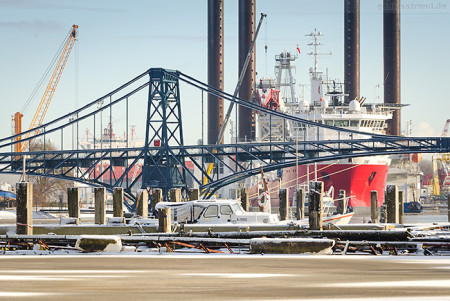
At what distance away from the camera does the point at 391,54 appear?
128750mm

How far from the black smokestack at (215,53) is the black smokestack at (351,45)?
64.8 feet

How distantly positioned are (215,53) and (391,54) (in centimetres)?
2776

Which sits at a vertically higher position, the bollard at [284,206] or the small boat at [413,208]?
the bollard at [284,206]

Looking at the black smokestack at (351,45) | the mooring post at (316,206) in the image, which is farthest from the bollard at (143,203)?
the black smokestack at (351,45)

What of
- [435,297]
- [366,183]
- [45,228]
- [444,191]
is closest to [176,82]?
[366,183]

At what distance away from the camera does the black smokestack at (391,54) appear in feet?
422

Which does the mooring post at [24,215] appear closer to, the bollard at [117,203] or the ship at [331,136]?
the bollard at [117,203]

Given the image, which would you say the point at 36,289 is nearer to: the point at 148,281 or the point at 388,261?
the point at 148,281

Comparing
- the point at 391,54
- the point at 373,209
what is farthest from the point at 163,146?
the point at 391,54

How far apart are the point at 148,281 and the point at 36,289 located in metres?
2.42

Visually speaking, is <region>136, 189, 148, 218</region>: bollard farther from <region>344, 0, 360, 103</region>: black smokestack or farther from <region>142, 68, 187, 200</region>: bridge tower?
<region>344, 0, 360, 103</region>: black smokestack

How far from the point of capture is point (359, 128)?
3905 inches

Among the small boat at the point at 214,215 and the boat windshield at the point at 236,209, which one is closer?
the small boat at the point at 214,215

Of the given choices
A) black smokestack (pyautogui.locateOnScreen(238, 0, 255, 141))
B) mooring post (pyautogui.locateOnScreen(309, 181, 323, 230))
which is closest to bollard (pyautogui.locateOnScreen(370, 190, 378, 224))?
mooring post (pyautogui.locateOnScreen(309, 181, 323, 230))
